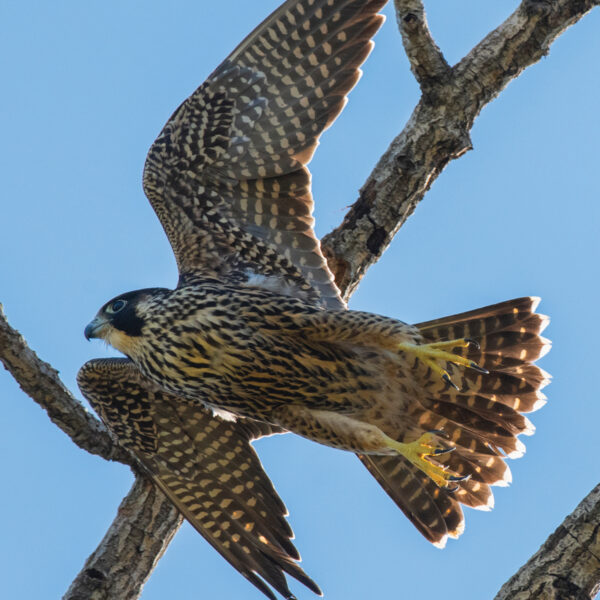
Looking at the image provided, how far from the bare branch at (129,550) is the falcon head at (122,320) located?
907 millimetres

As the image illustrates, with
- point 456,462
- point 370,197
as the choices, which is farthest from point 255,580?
point 370,197

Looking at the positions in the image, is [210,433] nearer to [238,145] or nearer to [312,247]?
[312,247]

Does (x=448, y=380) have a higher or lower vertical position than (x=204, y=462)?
higher

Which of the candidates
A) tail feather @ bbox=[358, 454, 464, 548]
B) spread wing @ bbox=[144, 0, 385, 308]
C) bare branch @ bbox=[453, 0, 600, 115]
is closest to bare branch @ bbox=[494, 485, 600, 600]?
tail feather @ bbox=[358, 454, 464, 548]

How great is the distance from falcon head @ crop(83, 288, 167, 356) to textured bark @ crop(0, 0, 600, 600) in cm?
55

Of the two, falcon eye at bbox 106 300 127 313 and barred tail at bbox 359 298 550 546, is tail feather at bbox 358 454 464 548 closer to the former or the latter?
barred tail at bbox 359 298 550 546

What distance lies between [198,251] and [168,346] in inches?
33.3

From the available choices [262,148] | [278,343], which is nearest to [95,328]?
[278,343]

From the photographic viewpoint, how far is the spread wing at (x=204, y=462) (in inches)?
222

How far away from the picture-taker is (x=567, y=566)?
3.71 metres

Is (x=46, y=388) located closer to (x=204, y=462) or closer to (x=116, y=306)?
(x=116, y=306)

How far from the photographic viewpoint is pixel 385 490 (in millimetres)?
5809

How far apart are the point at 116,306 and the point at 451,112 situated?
2.28m

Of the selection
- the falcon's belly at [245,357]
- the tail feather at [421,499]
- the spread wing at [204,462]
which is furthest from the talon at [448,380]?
the spread wing at [204,462]
